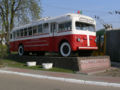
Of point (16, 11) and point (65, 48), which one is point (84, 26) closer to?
point (65, 48)

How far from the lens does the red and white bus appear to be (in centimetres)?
1296

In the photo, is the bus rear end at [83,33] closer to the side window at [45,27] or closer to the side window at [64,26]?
the side window at [64,26]

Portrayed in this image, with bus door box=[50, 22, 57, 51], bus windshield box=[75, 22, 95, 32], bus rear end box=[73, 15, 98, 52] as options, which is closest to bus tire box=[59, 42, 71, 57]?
bus rear end box=[73, 15, 98, 52]

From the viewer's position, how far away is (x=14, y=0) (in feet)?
86.4

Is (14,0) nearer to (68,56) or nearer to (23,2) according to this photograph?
(23,2)

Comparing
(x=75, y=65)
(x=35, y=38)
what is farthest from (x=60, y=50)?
(x=35, y=38)

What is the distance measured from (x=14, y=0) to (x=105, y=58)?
17275mm

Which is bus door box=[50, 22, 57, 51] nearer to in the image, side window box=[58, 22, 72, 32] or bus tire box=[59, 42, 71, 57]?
side window box=[58, 22, 72, 32]

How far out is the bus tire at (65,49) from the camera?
13134 mm

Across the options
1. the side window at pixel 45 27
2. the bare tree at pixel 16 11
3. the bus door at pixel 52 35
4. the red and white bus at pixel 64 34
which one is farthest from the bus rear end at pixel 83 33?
the bare tree at pixel 16 11

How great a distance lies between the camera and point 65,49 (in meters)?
13.5

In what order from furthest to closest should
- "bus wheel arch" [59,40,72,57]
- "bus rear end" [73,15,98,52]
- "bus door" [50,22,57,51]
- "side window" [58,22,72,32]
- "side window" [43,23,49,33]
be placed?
"side window" [43,23,49,33] < "bus door" [50,22,57,51] < "side window" [58,22,72,32] < "bus wheel arch" [59,40,72,57] < "bus rear end" [73,15,98,52]

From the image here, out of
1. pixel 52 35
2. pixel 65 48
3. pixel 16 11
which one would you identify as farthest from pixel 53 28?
pixel 16 11

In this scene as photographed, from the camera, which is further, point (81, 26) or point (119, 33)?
point (119, 33)
